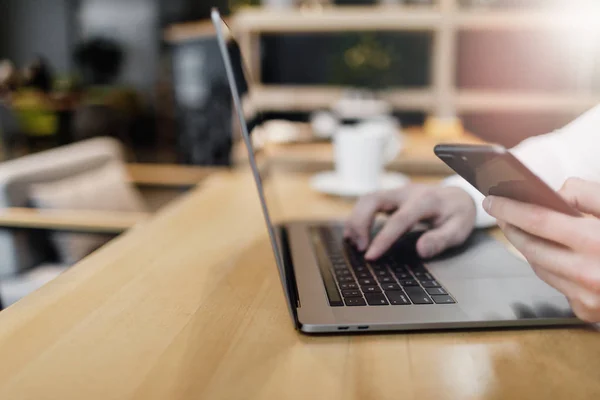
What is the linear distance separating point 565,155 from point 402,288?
0.49 m

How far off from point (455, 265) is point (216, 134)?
3508 millimetres

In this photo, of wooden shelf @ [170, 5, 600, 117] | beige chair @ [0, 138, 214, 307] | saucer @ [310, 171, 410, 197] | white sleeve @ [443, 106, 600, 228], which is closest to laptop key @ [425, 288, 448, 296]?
white sleeve @ [443, 106, 600, 228]

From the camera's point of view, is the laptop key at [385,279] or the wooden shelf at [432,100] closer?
the laptop key at [385,279]

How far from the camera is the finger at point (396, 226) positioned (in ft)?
2.42

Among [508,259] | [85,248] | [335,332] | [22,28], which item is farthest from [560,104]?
[22,28]

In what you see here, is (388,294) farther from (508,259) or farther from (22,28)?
(22,28)

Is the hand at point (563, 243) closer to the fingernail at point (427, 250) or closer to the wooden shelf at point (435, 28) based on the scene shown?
the fingernail at point (427, 250)

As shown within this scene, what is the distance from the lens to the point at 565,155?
3.14 ft

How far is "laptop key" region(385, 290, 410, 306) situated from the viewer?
1.95ft

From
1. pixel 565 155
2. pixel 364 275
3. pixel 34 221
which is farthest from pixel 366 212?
pixel 34 221

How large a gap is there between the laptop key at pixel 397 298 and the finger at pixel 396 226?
117 millimetres

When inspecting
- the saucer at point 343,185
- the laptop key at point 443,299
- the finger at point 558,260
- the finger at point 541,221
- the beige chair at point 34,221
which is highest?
the finger at point 541,221

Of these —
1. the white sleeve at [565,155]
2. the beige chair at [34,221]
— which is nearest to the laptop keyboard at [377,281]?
the white sleeve at [565,155]

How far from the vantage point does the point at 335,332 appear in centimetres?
56
